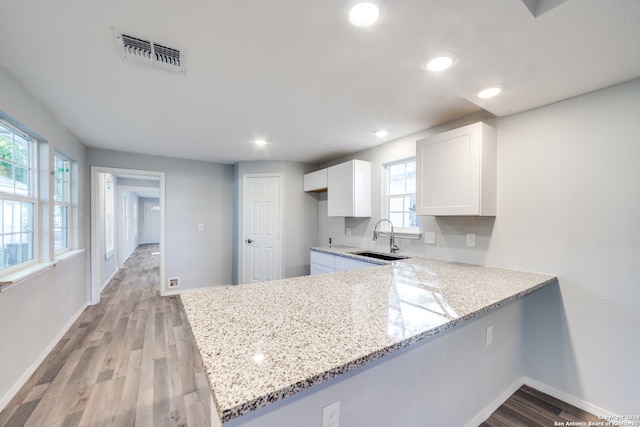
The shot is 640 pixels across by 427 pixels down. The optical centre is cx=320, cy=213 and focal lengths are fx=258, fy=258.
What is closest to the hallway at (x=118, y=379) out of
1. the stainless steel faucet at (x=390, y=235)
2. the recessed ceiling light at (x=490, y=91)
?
the stainless steel faucet at (x=390, y=235)

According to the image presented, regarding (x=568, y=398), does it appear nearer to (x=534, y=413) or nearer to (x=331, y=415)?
(x=534, y=413)

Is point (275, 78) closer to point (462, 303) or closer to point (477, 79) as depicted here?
point (477, 79)

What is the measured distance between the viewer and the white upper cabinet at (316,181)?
4.00 meters

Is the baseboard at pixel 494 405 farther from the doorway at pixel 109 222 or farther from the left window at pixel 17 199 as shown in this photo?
the doorway at pixel 109 222

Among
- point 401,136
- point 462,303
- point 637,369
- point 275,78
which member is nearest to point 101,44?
point 275,78

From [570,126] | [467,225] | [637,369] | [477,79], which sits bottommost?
[637,369]

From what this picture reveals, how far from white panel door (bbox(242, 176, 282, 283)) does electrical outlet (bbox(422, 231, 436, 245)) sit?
2.38 m

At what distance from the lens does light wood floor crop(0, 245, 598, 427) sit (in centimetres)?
167

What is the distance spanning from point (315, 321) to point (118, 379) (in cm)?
205

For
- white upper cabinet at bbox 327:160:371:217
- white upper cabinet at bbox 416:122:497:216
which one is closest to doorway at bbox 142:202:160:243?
white upper cabinet at bbox 327:160:371:217

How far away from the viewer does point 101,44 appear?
56.6 inches

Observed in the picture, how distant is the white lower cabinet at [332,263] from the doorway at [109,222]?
8.32 ft

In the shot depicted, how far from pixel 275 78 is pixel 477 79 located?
1.34m

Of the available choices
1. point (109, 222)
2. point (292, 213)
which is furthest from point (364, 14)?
point (109, 222)
